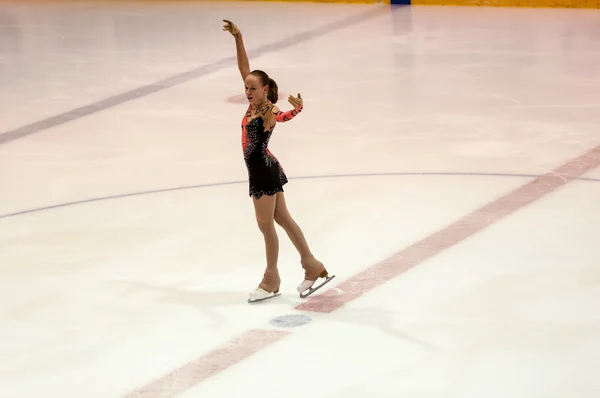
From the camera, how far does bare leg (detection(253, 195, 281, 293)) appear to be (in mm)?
6480

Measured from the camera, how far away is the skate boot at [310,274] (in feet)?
21.8

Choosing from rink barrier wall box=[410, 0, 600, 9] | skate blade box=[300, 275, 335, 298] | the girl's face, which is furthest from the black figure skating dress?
rink barrier wall box=[410, 0, 600, 9]

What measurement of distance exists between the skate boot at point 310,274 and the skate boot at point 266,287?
0.14m

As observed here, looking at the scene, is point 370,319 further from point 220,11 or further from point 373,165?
point 220,11

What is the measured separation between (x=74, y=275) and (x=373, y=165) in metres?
3.09

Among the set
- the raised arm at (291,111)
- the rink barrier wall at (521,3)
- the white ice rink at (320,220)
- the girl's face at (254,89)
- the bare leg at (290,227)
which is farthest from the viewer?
the rink barrier wall at (521,3)

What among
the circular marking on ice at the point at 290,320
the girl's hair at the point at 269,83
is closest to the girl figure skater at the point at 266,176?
the girl's hair at the point at 269,83

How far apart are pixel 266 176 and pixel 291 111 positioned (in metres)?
0.50

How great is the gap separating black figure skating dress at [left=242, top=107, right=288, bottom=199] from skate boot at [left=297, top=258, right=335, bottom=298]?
465 millimetres

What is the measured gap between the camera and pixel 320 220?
8102 mm

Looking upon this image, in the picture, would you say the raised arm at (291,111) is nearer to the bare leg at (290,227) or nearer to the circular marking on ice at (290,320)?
the bare leg at (290,227)

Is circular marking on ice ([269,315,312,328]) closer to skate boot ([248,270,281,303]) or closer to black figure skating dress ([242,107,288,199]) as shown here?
skate boot ([248,270,281,303])

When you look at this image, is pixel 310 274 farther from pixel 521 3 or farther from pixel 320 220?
pixel 521 3

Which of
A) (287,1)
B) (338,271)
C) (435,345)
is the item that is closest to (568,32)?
(287,1)
